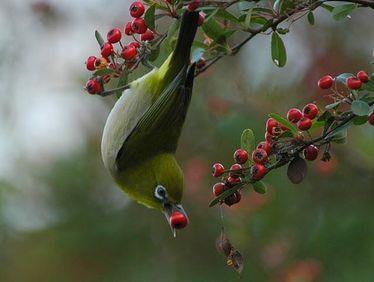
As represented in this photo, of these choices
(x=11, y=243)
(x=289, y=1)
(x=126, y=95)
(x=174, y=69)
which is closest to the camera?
(x=289, y=1)

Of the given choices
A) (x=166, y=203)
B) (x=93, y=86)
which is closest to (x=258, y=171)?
(x=93, y=86)

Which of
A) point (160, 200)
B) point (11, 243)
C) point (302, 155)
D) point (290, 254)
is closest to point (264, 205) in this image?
point (290, 254)

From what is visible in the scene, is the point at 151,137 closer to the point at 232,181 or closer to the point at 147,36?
the point at 147,36

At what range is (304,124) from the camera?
2.25 meters

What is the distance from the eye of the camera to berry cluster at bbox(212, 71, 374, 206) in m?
2.19

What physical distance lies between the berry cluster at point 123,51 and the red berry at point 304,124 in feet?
2.07

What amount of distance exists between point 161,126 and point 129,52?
3.25 feet

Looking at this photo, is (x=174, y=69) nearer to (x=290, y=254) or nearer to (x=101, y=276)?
(x=290, y=254)

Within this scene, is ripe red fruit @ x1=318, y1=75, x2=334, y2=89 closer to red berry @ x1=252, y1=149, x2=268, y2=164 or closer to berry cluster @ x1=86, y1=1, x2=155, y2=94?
red berry @ x1=252, y1=149, x2=268, y2=164

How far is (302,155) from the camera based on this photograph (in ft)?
7.82

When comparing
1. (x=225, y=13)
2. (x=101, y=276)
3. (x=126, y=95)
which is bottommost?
(x=101, y=276)

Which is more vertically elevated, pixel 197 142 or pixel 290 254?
pixel 197 142

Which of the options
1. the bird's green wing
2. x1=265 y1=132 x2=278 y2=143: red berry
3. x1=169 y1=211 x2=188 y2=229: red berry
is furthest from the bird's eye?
x1=265 y1=132 x2=278 y2=143: red berry

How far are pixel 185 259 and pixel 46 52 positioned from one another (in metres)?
1.66
